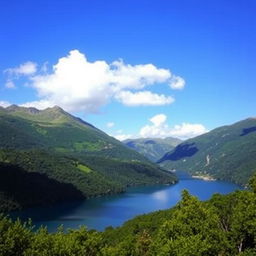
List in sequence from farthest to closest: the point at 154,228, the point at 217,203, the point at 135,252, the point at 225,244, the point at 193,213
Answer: the point at 154,228
the point at 217,203
the point at 135,252
the point at 193,213
the point at 225,244

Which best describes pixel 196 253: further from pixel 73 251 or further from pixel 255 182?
pixel 255 182

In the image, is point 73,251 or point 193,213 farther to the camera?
point 193,213

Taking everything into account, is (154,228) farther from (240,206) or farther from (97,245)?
(97,245)

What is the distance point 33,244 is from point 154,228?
99721 millimetres

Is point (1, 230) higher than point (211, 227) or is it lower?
higher

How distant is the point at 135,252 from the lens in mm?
89188

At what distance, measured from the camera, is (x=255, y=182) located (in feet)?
294

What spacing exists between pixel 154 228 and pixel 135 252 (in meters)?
62.4

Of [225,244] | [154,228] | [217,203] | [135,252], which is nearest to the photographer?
[225,244]

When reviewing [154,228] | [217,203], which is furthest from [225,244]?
[154,228]

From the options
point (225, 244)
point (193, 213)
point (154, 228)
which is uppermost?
point (193, 213)

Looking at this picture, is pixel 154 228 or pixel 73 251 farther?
pixel 154 228

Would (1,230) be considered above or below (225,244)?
above

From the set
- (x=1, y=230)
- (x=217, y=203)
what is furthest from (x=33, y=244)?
(x=217, y=203)
